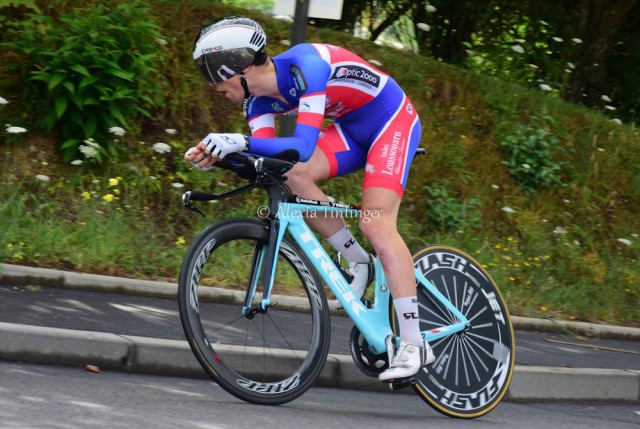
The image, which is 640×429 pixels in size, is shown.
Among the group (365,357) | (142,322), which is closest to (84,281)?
(142,322)

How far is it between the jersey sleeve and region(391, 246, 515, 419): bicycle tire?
1107 mm

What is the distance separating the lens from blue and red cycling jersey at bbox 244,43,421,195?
14.6ft

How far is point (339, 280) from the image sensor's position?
190 inches

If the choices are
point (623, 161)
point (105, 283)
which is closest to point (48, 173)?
point (105, 283)

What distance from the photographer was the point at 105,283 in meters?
6.50

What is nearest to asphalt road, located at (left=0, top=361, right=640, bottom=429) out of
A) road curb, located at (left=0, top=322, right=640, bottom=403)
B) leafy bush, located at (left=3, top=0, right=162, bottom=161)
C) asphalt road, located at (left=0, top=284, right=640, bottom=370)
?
road curb, located at (left=0, top=322, right=640, bottom=403)

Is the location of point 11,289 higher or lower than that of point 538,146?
lower

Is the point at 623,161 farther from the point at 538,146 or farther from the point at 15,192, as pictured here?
the point at 15,192

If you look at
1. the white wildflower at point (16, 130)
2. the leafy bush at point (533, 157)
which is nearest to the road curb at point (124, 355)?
the white wildflower at point (16, 130)

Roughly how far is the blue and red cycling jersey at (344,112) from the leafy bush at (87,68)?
3.34m

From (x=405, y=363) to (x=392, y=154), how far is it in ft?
3.58

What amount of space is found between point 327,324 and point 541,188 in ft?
19.1

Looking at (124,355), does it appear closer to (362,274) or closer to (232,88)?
(362,274)

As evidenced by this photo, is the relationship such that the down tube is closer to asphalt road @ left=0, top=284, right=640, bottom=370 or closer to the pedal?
the pedal
